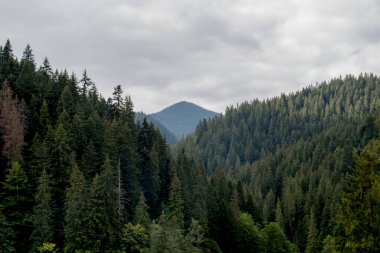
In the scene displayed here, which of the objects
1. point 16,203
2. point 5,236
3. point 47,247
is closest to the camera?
point 5,236

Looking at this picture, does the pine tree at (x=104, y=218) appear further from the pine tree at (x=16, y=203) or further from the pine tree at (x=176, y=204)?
the pine tree at (x=176, y=204)

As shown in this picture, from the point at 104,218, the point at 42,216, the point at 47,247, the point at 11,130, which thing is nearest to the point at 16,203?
the point at 42,216

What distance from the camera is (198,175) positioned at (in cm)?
9869

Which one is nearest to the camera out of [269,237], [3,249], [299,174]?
[3,249]

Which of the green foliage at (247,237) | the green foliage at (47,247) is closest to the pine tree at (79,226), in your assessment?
the green foliage at (47,247)

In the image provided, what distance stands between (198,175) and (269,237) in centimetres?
2010

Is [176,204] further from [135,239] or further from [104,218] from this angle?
[104,218]

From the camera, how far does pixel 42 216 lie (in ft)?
190

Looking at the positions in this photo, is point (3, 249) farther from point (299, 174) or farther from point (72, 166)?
point (299, 174)

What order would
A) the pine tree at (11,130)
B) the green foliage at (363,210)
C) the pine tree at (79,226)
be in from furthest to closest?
the pine tree at (11,130) → the pine tree at (79,226) → the green foliage at (363,210)

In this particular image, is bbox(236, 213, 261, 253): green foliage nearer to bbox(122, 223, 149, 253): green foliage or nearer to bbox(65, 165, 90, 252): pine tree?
bbox(122, 223, 149, 253): green foliage

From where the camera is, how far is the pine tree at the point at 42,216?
56688mm

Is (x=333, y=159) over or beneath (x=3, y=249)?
over

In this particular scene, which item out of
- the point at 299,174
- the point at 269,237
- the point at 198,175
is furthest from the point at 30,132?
the point at 299,174
